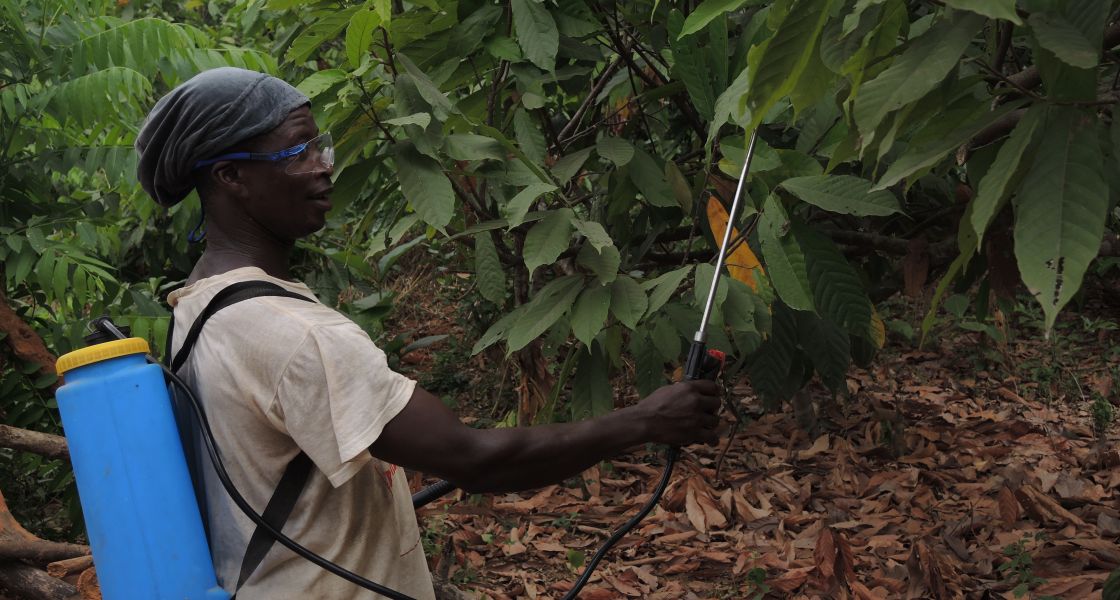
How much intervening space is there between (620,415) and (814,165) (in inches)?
36.2

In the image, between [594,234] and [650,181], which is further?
[650,181]

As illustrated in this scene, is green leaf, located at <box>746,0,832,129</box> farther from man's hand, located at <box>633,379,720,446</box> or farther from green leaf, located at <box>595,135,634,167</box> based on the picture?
green leaf, located at <box>595,135,634,167</box>

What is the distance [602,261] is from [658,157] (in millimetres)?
683

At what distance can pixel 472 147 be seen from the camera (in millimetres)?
2275

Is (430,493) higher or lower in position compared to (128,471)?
lower

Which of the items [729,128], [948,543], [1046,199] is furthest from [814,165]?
[948,543]

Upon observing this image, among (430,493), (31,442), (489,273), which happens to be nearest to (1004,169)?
(430,493)

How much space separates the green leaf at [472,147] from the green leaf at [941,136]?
43.1 inches

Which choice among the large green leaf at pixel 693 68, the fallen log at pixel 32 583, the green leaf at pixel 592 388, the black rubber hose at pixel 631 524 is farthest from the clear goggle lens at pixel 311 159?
the fallen log at pixel 32 583

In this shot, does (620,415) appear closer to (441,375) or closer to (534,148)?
(534,148)

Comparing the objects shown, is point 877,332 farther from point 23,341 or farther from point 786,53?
point 23,341

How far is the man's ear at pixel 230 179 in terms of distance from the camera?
1.64 metres

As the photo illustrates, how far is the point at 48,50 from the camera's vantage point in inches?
157

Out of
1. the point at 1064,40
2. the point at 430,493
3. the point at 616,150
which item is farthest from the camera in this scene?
the point at 616,150
